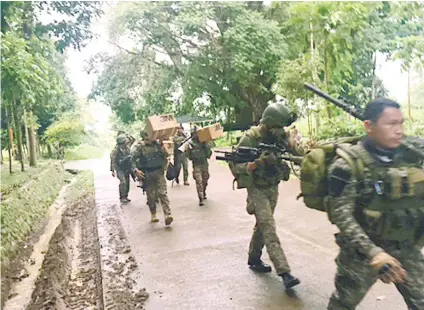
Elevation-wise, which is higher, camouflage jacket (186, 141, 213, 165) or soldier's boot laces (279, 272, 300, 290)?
camouflage jacket (186, 141, 213, 165)

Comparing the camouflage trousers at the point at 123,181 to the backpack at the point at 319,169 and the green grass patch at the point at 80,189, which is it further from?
the backpack at the point at 319,169

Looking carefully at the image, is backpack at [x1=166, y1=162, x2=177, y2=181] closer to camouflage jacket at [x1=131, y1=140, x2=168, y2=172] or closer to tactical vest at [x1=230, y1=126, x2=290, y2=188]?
camouflage jacket at [x1=131, y1=140, x2=168, y2=172]

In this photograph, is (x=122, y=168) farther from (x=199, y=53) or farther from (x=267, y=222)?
(x=199, y=53)

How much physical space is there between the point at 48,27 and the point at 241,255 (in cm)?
828

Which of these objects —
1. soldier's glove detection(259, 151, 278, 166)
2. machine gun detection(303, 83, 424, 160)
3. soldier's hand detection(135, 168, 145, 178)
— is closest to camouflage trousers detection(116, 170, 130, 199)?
soldier's hand detection(135, 168, 145, 178)

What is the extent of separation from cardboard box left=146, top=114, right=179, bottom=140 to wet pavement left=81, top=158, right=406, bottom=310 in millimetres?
1514

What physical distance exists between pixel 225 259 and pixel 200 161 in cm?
406

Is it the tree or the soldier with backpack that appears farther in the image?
the tree

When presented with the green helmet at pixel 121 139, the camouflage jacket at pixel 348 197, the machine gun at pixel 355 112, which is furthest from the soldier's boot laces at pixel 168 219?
the camouflage jacket at pixel 348 197

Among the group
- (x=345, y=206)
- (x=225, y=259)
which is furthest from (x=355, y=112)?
(x=225, y=259)

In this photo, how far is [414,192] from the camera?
260cm

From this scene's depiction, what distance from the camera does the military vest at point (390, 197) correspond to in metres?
2.59

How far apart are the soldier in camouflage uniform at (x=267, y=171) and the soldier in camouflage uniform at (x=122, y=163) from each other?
6203mm

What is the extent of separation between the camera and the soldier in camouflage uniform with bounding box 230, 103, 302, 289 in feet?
14.2
